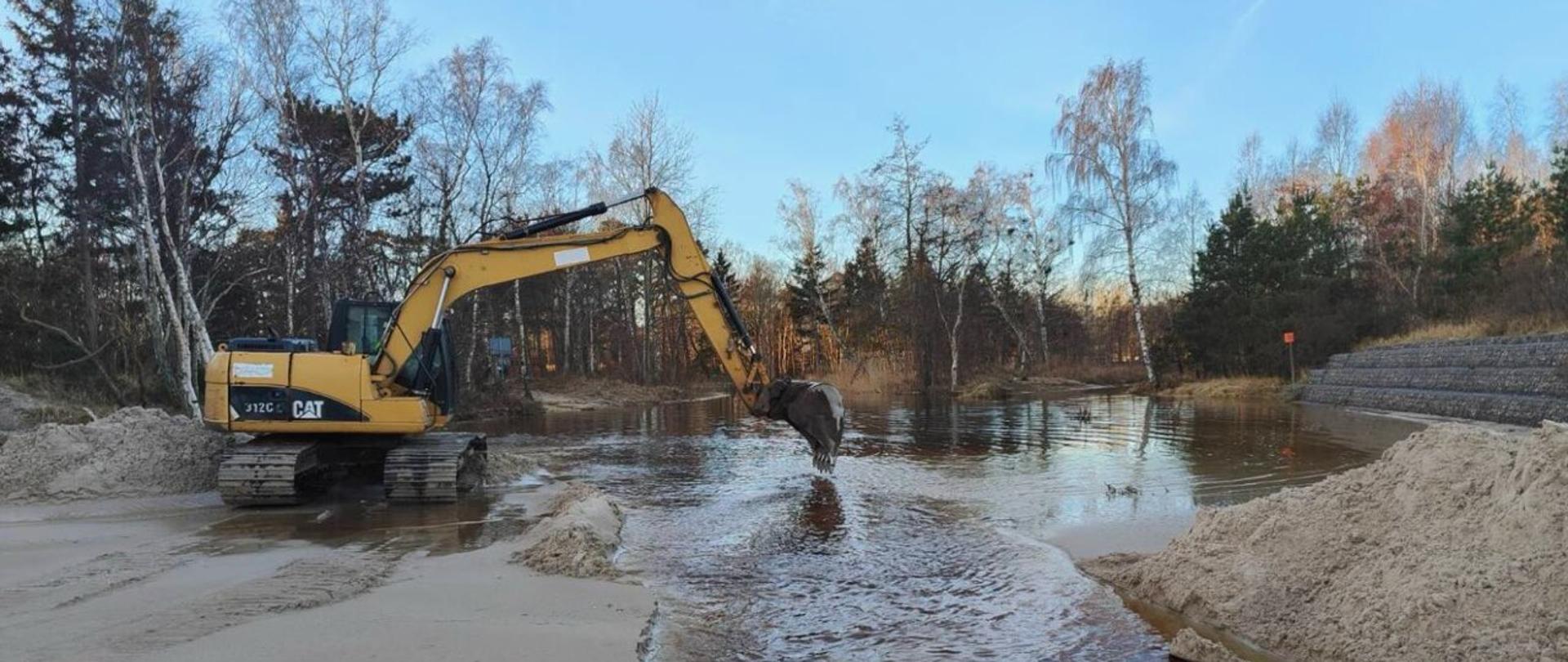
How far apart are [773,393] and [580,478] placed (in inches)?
130

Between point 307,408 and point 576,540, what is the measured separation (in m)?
4.58

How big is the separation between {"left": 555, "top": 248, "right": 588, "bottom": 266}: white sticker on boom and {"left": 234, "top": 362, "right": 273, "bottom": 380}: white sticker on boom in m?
3.41

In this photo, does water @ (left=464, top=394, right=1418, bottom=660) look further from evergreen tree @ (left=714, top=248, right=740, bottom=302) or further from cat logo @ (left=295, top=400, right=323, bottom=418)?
evergreen tree @ (left=714, top=248, right=740, bottom=302)

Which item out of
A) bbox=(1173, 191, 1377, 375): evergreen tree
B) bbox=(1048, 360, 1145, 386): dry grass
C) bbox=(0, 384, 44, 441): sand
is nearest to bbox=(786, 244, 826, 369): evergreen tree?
bbox=(1048, 360, 1145, 386): dry grass

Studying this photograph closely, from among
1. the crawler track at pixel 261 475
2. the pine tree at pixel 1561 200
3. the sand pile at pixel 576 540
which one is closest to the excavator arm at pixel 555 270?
the crawler track at pixel 261 475

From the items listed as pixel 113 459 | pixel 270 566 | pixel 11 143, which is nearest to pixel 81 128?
pixel 11 143

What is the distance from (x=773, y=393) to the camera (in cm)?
1119

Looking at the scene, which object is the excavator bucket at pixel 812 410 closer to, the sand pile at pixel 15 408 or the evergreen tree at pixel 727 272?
the sand pile at pixel 15 408

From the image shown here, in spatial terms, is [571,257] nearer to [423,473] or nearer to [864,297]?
[423,473]

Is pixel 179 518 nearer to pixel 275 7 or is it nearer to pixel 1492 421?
pixel 275 7

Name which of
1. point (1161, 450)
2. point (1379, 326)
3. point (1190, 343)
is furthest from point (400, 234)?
point (1379, 326)

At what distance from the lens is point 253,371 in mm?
9641

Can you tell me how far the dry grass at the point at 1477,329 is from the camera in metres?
19.7

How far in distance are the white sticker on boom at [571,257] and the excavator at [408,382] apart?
0.05ft
